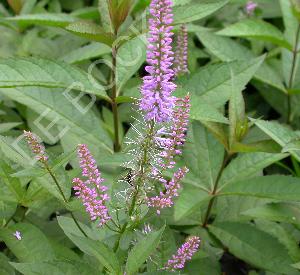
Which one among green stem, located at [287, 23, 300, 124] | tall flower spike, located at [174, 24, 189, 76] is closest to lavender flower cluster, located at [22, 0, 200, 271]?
tall flower spike, located at [174, 24, 189, 76]

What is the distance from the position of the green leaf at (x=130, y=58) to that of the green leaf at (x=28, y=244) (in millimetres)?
752

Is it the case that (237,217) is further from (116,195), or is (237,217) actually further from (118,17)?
(118,17)

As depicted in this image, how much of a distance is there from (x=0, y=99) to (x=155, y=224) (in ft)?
4.12

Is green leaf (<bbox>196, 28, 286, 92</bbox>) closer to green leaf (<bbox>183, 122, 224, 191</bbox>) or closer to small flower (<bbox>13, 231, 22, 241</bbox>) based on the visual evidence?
green leaf (<bbox>183, 122, 224, 191</bbox>)

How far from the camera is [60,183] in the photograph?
204 centimetres

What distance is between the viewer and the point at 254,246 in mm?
2404

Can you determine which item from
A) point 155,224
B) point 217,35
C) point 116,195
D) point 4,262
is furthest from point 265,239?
point 217,35

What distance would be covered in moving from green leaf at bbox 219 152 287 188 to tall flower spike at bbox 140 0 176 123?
88 centimetres

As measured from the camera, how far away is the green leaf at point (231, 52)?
10.6 feet

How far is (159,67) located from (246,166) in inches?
41.3

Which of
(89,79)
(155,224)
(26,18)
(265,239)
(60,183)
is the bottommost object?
(265,239)

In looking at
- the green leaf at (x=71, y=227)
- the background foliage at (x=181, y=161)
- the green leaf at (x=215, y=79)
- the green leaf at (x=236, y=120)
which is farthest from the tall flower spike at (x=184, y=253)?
Result: the green leaf at (x=215, y=79)

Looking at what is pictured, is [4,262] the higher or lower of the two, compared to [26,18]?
lower

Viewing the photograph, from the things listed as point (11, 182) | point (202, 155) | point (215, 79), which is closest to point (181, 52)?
point (215, 79)
